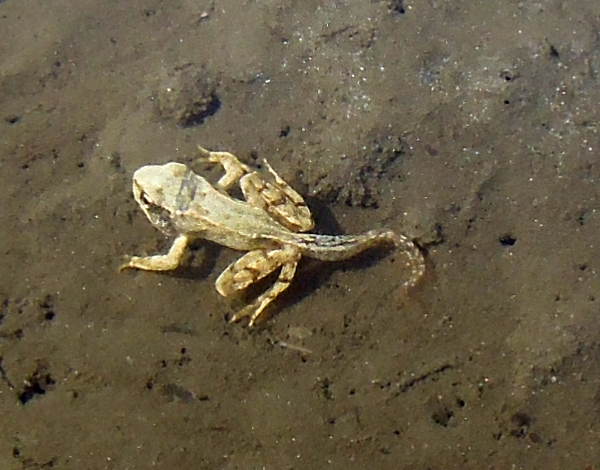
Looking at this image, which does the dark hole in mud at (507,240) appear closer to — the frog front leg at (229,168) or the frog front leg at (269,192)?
the frog front leg at (269,192)

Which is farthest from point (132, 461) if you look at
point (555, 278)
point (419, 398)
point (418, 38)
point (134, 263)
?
point (418, 38)

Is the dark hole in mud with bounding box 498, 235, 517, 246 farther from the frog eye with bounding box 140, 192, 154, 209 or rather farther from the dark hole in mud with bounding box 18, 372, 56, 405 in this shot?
the dark hole in mud with bounding box 18, 372, 56, 405

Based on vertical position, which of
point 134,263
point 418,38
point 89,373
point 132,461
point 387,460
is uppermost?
point 418,38

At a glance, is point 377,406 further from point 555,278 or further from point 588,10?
point 588,10

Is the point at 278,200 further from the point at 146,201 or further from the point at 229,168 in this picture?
the point at 146,201

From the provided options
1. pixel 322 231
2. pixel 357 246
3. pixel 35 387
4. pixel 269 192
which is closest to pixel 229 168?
pixel 269 192

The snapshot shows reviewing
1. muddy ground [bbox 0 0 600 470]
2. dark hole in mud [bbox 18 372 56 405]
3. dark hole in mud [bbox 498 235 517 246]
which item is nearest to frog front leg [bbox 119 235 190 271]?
muddy ground [bbox 0 0 600 470]

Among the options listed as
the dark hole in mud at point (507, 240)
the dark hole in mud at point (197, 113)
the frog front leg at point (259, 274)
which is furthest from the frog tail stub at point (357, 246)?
the dark hole in mud at point (197, 113)
